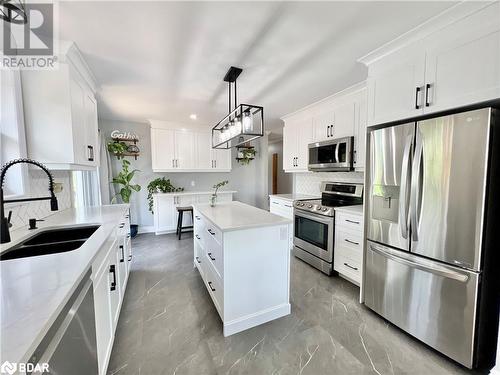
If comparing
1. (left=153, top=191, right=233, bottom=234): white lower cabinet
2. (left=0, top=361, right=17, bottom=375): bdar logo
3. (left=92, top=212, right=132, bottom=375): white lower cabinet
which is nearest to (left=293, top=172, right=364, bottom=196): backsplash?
(left=153, top=191, right=233, bottom=234): white lower cabinet

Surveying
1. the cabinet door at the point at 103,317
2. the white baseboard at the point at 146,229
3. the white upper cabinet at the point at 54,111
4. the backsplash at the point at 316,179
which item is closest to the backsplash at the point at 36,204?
the white upper cabinet at the point at 54,111

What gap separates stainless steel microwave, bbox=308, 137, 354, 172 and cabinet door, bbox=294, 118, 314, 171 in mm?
236

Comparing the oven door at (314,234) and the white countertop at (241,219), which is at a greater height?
the white countertop at (241,219)

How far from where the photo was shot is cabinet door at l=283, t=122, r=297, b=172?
4055 mm

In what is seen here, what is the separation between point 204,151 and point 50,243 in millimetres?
3786

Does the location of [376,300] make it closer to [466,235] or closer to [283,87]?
[466,235]

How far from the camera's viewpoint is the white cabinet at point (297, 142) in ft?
12.2

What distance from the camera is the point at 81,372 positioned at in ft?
3.29

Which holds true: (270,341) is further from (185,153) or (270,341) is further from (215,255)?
(185,153)

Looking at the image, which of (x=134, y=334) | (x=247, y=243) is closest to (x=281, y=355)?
(x=247, y=243)

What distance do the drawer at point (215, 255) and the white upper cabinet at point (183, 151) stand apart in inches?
117

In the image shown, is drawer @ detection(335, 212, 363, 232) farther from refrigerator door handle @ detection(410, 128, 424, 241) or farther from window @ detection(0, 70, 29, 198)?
window @ detection(0, 70, 29, 198)

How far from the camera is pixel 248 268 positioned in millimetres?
1895

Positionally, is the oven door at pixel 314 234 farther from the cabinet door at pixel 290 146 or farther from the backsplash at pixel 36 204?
the backsplash at pixel 36 204
